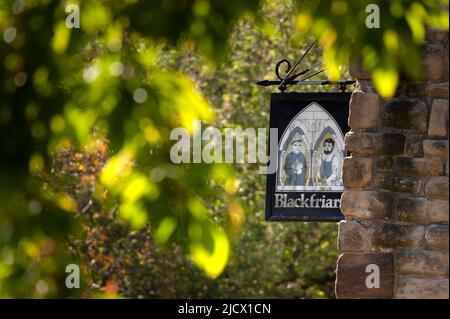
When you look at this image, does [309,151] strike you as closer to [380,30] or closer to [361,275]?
[361,275]

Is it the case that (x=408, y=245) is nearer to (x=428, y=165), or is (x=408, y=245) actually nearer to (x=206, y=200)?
(x=428, y=165)

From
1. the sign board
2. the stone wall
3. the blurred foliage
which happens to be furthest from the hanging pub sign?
the blurred foliage

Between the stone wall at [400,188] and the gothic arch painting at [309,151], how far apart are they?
2.78ft

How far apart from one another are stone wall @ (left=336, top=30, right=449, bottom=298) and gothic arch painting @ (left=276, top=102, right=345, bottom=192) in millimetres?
848

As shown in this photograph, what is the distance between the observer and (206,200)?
3371mm

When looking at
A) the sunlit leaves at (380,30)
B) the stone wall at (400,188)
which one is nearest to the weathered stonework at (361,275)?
the stone wall at (400,188)

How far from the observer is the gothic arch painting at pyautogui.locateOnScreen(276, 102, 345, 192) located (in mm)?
6492

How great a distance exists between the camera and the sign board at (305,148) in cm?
646

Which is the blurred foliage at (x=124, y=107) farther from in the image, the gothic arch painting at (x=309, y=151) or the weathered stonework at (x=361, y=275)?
the gothic arch painting at (x=309, y=151)

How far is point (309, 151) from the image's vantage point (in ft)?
21.5

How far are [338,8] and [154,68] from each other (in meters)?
0.72

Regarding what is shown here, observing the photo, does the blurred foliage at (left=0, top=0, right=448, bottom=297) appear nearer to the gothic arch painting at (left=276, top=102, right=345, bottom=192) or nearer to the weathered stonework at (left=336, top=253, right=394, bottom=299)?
the weathered stonework at (left=336, top=253, right=394, bottom=299)
